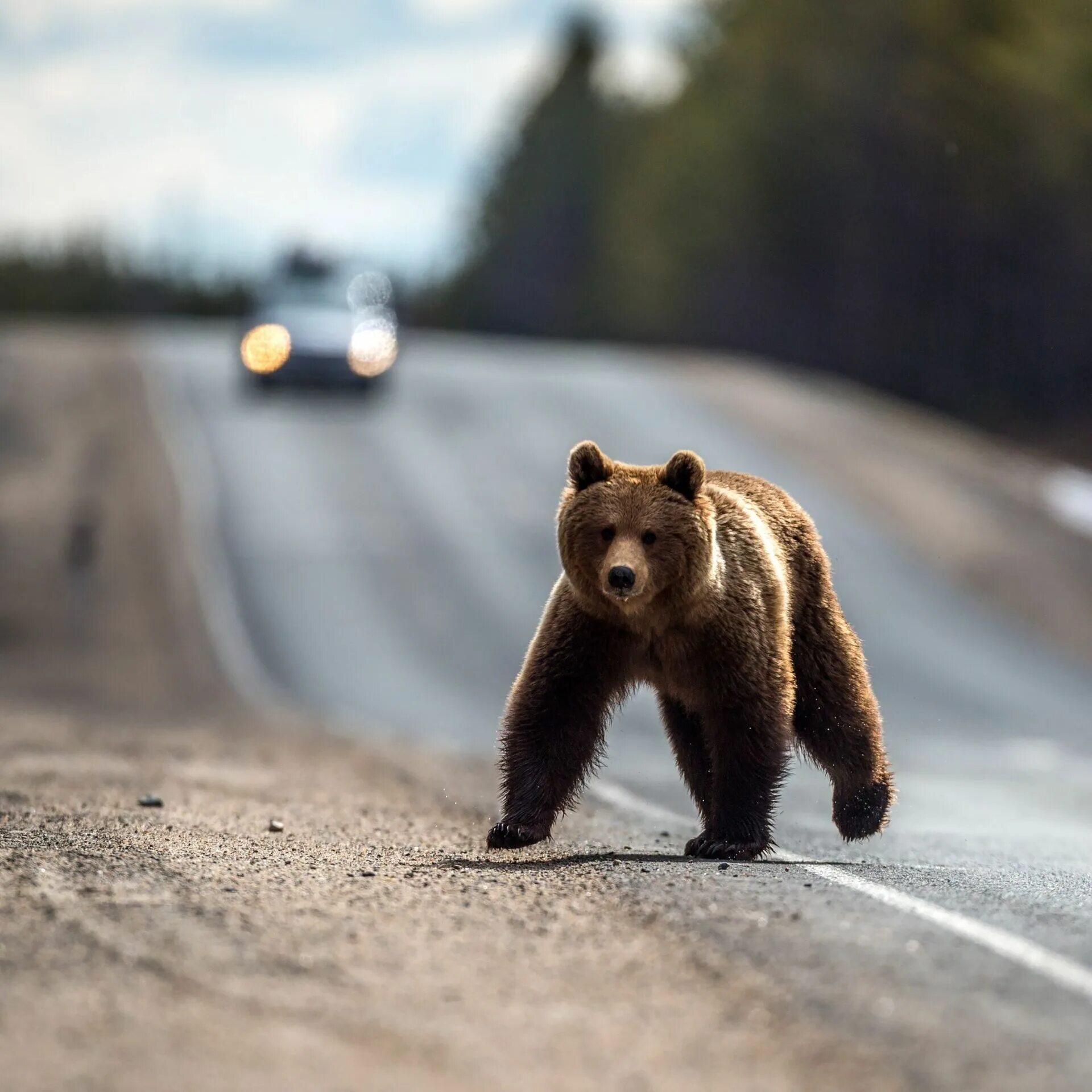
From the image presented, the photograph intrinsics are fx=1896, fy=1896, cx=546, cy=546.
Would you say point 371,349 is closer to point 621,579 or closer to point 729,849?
point 729,849

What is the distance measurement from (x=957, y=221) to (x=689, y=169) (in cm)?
1836

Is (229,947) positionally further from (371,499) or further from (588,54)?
(588,54)

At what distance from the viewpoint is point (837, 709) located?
7109 millimetres

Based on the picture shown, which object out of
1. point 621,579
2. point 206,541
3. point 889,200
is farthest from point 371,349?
point 621,579

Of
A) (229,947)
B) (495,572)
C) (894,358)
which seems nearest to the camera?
(229,947)

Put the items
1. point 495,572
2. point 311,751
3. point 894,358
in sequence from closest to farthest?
point 311,751
point 495,572
point 894,358

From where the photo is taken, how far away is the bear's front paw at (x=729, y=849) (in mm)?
6645

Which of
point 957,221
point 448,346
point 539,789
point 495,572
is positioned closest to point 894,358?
point 957,221

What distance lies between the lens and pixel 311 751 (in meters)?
15.2

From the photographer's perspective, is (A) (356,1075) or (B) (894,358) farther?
(B) (894,358)

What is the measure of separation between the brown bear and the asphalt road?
17.9 inches

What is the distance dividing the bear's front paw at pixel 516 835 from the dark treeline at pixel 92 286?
77.6m

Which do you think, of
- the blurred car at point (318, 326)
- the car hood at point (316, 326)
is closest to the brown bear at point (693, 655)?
the car hood at point (316, 326)

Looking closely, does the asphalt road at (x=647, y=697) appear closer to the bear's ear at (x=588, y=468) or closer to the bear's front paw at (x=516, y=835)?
the bear's front paw at (x=516, y=835)
